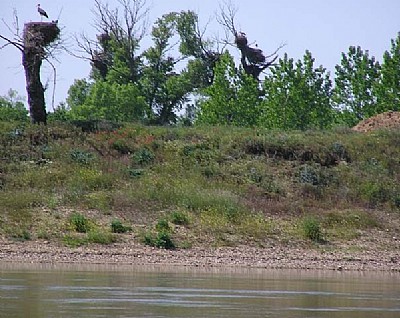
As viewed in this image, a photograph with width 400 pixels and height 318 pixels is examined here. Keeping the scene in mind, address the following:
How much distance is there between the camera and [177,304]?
1669cm

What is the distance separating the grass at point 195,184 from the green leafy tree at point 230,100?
25.4m

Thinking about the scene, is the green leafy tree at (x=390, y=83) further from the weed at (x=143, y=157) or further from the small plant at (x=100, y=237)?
the small plant at (x=100, y=237)

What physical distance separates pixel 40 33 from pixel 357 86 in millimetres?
35083

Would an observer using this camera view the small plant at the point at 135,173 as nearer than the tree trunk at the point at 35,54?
Yes

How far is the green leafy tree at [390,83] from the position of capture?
68562 millimetres

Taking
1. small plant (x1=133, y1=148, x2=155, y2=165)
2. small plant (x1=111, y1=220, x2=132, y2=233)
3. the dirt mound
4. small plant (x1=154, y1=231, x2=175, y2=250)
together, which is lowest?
small plant (x1=154, y1=231, x2=175, y2=250)

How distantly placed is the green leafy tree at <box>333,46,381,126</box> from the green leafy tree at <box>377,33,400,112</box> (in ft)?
3.92

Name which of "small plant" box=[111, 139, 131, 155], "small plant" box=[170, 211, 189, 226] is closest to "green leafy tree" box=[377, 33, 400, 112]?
"small plant" box=[111, 139, 131, 155]

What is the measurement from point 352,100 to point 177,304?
2375 inches

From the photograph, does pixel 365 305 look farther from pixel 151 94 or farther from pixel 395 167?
pixel 151 94

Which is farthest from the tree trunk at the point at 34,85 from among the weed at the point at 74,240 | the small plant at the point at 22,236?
the weed at the point at 74,240

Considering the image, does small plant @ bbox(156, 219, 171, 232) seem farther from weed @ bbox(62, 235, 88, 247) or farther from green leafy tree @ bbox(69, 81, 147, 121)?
green leafy tree @ bbox(69, 81, 147, 121)

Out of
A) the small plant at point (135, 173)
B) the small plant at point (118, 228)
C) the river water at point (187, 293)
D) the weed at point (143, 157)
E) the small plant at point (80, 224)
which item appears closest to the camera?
the river water at point (187, 293)

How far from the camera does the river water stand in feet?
51.7
